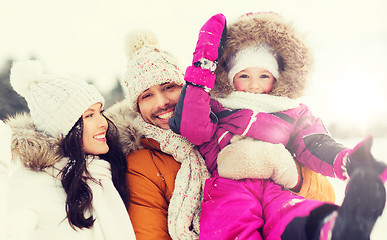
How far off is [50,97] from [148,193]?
727 mm

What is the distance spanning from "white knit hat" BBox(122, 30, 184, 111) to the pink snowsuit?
30 cm

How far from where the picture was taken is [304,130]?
61.1 inches

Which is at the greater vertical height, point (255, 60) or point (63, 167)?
point (255, 60)

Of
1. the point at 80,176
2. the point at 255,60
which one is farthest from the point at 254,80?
the point at 80,176

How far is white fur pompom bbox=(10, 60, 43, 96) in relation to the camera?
4.91ft

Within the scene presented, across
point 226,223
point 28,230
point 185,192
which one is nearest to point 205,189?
point 185,192

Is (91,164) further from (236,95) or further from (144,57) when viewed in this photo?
(236,95)

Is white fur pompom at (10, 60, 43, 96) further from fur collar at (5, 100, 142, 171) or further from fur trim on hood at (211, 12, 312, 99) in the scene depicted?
fur trim on hood at (211, 12, 312, 99)

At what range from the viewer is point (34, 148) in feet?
4.46

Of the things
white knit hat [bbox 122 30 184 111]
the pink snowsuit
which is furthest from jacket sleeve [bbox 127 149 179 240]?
white knit hat [bbox 122 30 184 111]

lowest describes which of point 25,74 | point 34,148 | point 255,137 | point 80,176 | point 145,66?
point 80,176

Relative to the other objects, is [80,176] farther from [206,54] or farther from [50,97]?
[206,54]

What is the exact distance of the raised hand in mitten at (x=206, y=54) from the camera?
1441mm

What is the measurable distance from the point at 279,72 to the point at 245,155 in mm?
635
